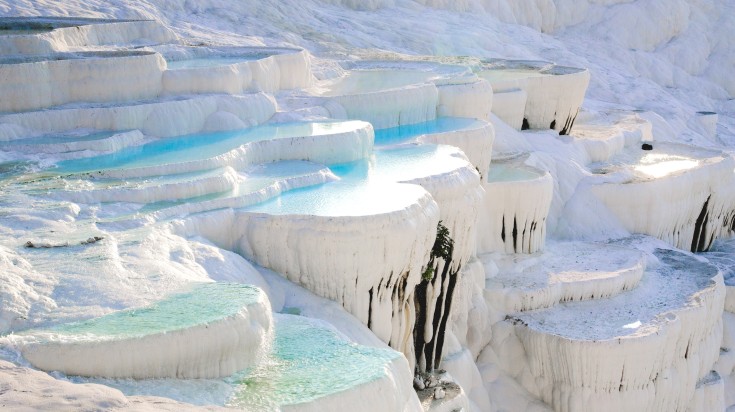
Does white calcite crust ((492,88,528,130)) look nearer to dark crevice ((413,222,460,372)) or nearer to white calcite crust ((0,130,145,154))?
dark crevice ((413,222,460,372))

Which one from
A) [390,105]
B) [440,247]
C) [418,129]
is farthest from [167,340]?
[390,105]

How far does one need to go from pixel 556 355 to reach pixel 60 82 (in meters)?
6.62

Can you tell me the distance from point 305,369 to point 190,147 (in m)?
5.16

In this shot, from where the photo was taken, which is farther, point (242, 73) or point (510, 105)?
point (510, 105)

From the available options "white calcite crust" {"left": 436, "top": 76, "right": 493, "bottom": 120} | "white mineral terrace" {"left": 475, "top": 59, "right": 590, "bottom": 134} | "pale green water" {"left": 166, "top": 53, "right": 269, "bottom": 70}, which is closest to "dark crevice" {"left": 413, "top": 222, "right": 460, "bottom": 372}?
"white calcite crust" {"left": 436, "top": 76, "right": 493, "bottom": 120}

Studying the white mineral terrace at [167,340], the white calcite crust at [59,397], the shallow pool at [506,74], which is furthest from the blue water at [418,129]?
the white calcite crust at [59,397]

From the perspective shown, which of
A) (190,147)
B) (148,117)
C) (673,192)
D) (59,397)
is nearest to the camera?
(59,397)

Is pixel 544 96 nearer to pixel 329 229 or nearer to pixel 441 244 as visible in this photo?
pixel 441 244

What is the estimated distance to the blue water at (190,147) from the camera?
1035cm

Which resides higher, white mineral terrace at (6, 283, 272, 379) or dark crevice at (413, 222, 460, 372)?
white mineral terrace at (6, 283, 272, 379)

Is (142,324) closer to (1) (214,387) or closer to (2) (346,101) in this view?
(1) (214,387)

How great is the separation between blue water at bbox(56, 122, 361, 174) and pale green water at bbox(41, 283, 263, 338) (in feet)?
11.2

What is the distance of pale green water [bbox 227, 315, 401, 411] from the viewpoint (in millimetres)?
6117

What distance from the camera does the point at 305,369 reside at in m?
6.58
